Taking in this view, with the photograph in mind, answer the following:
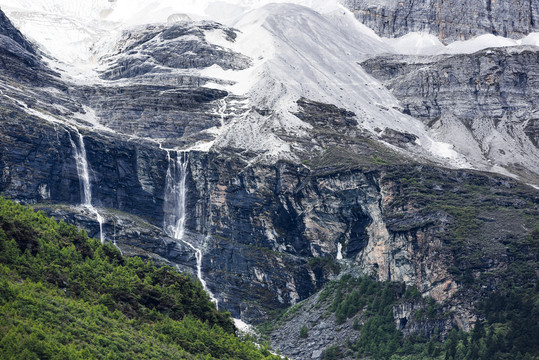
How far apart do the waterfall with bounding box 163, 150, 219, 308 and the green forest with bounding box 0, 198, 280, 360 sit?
220ft

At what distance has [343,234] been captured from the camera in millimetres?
165625

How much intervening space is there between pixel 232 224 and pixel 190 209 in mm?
9268

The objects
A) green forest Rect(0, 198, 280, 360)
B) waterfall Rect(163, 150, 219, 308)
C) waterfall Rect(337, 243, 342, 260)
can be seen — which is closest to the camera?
green forest Rect(0, 198, 280, 360)

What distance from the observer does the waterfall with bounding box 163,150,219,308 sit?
17062cm

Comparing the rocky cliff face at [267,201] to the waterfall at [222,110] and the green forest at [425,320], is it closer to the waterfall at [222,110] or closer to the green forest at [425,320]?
the waterfall at [222,110]

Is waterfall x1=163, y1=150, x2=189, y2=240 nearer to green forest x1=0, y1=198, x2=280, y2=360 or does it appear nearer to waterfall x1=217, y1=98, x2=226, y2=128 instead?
waterfall x1=217, y1=98, x2=226, y2=128

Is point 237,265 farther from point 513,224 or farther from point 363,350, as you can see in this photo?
point 513,224

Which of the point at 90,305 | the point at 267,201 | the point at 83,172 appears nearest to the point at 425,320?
the point at 267,201

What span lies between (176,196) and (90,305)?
302ft

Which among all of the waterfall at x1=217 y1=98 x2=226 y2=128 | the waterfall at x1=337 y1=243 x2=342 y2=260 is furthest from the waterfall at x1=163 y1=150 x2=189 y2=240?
the waterfall at x1=337 y1=243 x2=342 y2=260

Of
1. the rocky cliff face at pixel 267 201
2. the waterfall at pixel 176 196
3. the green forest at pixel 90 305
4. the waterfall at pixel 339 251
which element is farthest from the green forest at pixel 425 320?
the green forest at pixel 90 305

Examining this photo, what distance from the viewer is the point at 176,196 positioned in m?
174

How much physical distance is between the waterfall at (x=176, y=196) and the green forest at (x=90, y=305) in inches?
2641

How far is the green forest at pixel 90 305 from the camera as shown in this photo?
7006cm
